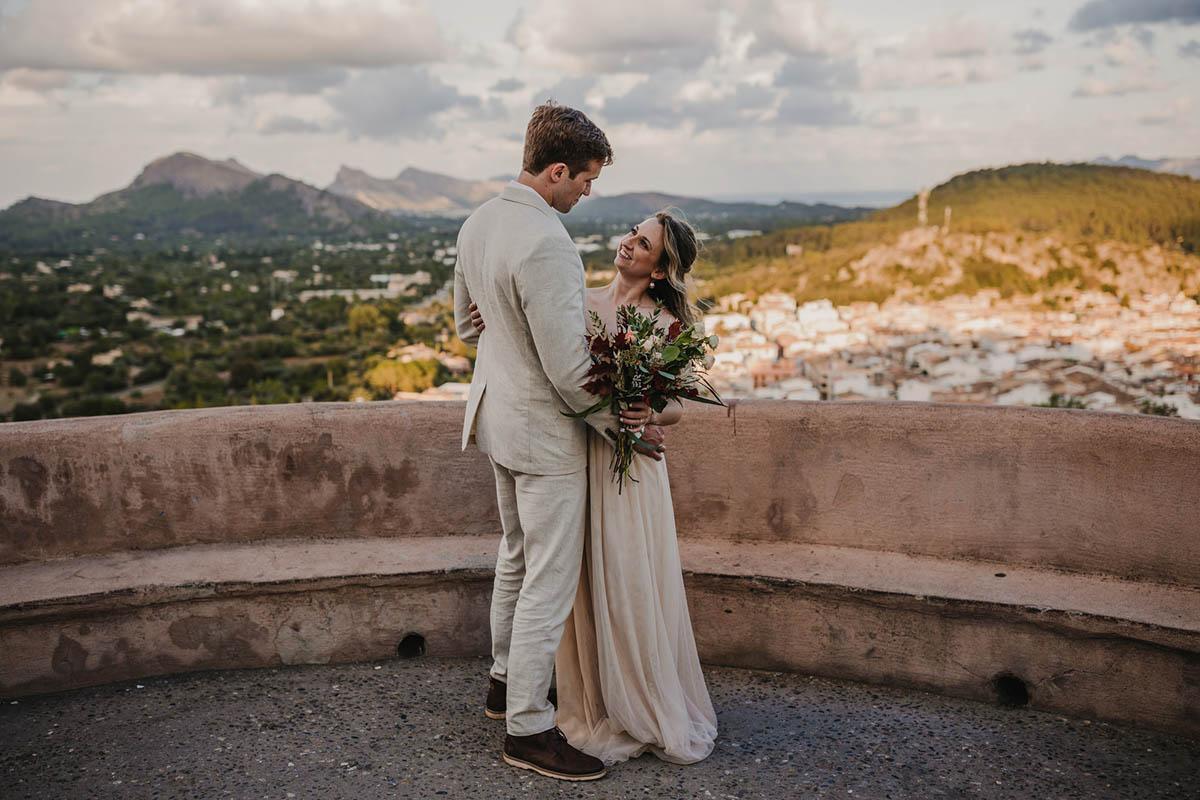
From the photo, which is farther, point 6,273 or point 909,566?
point 6,273

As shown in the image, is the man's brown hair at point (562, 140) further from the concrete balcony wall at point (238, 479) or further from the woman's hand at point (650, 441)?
the concrete balcony wall at point (238, 479)

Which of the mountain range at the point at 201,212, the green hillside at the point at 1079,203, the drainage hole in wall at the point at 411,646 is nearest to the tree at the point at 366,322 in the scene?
the green hillside at the point at 1079,203

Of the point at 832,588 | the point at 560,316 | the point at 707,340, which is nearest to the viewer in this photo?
the point at 560,316

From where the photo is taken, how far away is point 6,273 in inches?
2781

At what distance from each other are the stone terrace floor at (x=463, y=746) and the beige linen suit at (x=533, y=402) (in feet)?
1.42

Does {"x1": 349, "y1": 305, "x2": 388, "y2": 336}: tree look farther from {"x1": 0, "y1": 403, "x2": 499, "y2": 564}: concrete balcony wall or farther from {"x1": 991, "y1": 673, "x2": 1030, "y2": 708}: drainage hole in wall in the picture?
{"x1": 991, "y1": 673, "x2": 1030, "y2": 708}: drainage hole in wall

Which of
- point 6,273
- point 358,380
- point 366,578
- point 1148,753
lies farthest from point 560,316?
point 6,273

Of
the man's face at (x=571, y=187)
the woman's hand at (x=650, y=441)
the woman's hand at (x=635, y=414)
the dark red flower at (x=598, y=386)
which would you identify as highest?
the man's face at (x=571, y=187)

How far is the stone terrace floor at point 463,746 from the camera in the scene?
9.08 feet

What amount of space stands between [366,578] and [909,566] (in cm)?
202

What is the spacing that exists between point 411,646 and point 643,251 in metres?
1.82

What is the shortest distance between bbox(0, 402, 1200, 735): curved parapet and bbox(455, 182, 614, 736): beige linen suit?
90 cm

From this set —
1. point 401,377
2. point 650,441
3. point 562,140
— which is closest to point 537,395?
point 650,441

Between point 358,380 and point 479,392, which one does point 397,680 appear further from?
point 358,380
